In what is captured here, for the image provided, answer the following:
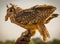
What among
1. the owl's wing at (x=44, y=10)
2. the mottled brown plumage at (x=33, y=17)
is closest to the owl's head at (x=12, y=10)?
the mottled brown plumage at (x=33, y=17)

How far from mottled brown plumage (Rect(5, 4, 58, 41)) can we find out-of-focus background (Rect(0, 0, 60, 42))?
0.14ft

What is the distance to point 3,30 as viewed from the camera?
239cm

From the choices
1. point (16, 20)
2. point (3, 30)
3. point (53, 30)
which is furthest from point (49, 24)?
point (3, 30)

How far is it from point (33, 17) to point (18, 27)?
221 mm

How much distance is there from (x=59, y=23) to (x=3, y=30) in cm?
69

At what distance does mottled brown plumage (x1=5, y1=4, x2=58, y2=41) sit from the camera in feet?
7.48

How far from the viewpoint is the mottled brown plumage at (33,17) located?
7.48ft

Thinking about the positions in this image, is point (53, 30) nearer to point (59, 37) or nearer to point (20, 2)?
point (59, 37)

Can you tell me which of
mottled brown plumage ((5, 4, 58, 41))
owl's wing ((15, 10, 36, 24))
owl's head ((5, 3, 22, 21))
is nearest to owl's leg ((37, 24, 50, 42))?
mottled brown plumage ((5, 4, 58, 41))

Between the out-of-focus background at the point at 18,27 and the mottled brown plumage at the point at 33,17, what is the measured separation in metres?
0.04

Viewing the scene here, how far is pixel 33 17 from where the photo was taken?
2307 millimetres

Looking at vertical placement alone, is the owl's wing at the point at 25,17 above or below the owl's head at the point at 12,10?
below

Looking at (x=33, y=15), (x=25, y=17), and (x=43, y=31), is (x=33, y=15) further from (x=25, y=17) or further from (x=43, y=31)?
(x=43, y=31)

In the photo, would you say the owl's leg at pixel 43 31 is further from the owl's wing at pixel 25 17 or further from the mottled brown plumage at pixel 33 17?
the owl's wing at pixel 25 17
